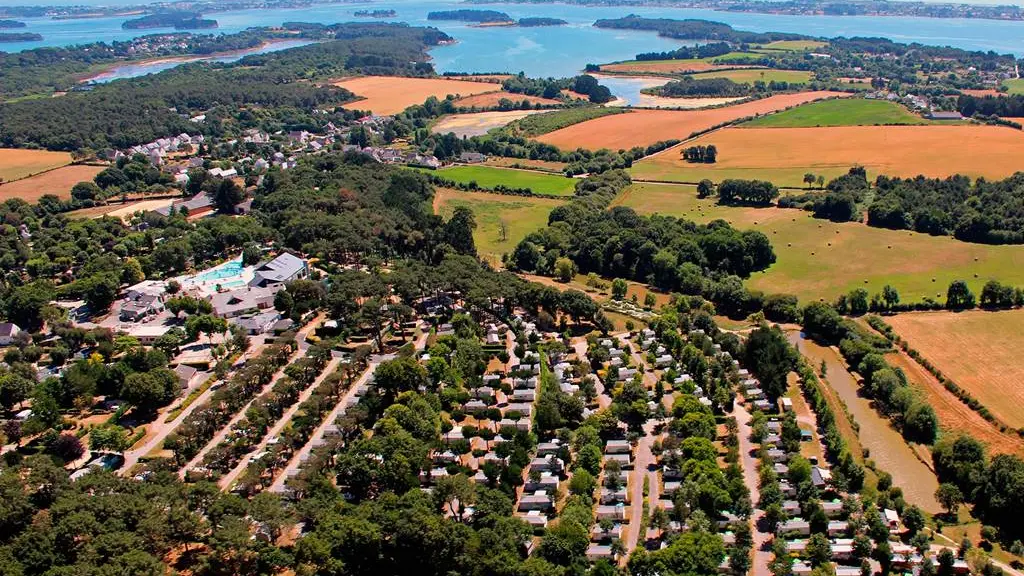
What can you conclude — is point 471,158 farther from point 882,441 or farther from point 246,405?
point 882,441

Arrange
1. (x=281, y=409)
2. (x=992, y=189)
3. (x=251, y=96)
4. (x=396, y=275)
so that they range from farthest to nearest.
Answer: (x=251, y=96)
(x=992, y=189)
(x=396, y=275)
(x=281, y=409)

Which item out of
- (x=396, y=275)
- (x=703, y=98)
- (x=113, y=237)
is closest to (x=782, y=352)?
(x=396, y=275)

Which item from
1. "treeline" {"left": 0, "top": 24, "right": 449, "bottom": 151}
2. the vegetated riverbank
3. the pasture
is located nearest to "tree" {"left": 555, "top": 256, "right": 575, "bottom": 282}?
the vegetated riverbank

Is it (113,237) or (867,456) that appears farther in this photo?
(113,237)

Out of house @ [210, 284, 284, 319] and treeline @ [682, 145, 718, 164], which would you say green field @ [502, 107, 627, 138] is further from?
house @ [210, 284, 284, 319]

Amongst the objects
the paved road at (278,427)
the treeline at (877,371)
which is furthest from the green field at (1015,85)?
the paved road at (278,427)

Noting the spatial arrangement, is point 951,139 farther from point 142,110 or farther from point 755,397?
point 142,110
